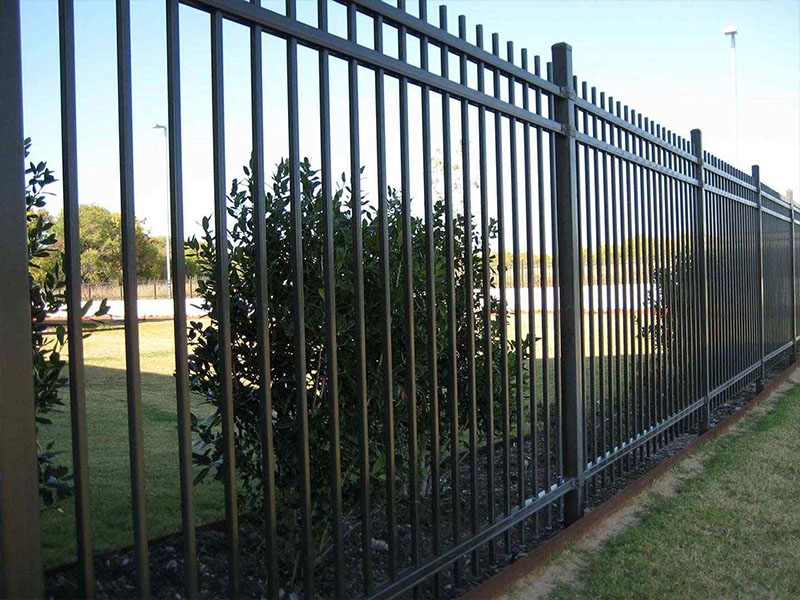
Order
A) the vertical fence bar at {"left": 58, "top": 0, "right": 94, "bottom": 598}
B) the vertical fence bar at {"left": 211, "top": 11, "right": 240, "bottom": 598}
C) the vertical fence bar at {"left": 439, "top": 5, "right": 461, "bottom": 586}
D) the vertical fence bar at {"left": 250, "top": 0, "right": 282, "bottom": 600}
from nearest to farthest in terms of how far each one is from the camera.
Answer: the vertical fence bar at {"left": 58, "top": 0, "right": 94, "bottom": 598}
the vertical fence bar at {"left": 211, "top": 11, "right": 240, "bottom": 598}
the vertical fence bar at {"left": 250, "top": 0, "right": 282, "bottom": 600}
the vertical fence bar at {"left": 439, "top": 5, "right": 461, "bottom": 586}

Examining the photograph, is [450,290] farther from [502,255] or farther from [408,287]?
[502,255]

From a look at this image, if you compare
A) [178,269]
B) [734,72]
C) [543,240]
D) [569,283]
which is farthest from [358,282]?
[734,72]

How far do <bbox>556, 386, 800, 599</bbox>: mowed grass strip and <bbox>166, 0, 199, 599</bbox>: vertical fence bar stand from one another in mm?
2015

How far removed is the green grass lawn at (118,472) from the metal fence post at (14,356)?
3.92 feet

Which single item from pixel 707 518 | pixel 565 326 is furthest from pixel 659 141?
pixel 707 518

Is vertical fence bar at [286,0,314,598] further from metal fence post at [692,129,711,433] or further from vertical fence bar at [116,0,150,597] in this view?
metal fence post at [692,129,711,433]

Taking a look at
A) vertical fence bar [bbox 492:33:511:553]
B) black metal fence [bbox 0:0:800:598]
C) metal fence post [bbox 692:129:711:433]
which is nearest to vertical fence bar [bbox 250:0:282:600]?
black metal fence [bbox 0:0:800:598]

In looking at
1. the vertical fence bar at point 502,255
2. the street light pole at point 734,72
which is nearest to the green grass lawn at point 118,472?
the vertical fence bar at point 502,255

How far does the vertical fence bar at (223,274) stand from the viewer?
2.23 meters

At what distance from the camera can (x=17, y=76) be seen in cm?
176

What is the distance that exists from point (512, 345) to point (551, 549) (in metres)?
1.17

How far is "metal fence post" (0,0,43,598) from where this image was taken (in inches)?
67.9

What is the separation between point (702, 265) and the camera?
7.05 meters

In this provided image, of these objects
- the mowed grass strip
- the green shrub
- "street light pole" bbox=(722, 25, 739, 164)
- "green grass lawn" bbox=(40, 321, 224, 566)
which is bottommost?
the mowed grass strip
